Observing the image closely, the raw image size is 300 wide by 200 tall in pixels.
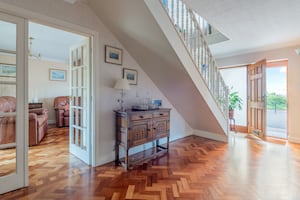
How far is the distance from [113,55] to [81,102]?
951 millimetres

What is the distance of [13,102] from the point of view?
1900 mm

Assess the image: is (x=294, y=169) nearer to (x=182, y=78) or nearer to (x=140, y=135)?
(x=182, y=78)

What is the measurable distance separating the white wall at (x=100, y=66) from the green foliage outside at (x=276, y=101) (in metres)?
4.58

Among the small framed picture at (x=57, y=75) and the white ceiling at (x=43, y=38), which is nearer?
the white ceiling at (x=43, y=38)

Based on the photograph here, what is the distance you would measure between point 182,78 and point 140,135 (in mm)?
1188

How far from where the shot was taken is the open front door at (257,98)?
412 cm

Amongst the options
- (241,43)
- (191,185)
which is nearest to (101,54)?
(191,185)

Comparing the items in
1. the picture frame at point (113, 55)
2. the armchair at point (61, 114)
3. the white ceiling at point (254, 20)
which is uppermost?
the white ceiling at point (254, 20)

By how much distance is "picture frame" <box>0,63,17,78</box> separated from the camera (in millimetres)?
1835

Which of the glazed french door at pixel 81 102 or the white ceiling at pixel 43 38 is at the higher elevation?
the white ceiling at pixel 43 38

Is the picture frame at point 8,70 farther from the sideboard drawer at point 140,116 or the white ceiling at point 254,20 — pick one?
the white ceiling at point 254,20

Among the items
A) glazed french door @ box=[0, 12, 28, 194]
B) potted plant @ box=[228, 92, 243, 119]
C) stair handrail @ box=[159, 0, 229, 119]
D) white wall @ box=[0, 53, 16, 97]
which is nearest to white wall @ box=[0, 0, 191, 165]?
glazed french door @ box=[0, 12, 28, 194]

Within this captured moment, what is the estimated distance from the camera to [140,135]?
2.69 meters

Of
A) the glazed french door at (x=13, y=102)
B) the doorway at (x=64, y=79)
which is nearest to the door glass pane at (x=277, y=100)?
the doorway at (x=64, y=79)
